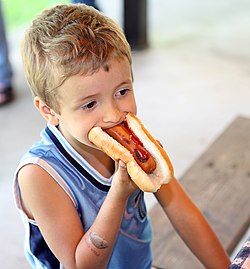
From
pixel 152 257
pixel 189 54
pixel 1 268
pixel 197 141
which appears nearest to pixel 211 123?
pixel 197 141

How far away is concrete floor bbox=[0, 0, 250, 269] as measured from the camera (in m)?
2.63

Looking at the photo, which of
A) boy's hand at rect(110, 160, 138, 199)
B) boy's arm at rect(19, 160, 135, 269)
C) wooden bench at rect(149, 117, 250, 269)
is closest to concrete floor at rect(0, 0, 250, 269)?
wooden bench at rect(149, 117, 250, 269)

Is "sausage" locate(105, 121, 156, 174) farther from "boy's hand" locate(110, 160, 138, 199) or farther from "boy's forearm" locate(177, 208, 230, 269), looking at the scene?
"boy's forearm" locate(177, 208, 230, 269)

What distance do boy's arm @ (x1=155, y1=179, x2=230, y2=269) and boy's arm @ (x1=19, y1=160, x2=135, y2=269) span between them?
0.23 m

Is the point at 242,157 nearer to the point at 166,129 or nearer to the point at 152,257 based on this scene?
the point at 152,257

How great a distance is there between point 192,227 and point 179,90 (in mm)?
2150

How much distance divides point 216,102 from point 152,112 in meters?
0.41

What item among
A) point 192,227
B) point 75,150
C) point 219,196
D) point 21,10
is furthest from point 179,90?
point 75,150

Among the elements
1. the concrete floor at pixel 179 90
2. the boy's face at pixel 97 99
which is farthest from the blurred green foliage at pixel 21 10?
the boy's face at pixel 97 99

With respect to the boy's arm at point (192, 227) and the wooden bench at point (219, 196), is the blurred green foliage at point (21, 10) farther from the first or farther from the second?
the boy's arm at point (192, 227)

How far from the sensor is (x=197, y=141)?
2.83 metres

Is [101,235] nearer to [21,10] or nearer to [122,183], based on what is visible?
[122,183]

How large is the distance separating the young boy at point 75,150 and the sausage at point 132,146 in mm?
16

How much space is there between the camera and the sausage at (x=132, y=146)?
1.05 m
